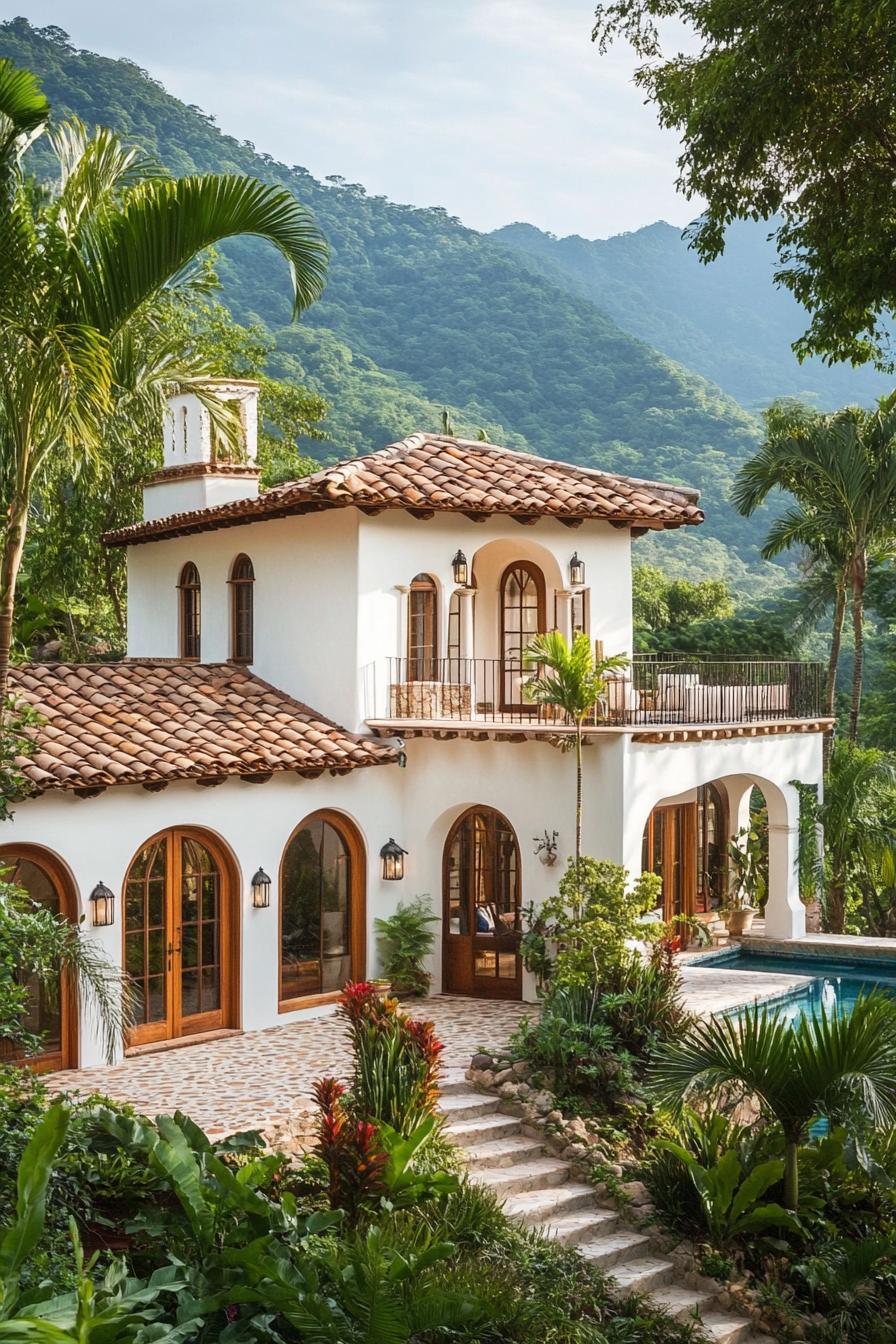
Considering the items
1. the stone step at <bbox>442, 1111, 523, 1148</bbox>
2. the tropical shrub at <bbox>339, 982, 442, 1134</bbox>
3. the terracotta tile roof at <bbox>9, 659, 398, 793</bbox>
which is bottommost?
the stone step at <bbox>442, 1111, 523, 1148</bbox>

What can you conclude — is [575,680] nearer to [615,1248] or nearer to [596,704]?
[596,704]

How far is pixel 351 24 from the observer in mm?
56219

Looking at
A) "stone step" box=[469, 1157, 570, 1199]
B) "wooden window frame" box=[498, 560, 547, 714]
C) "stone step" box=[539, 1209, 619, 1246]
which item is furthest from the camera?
"wooden window frame" box=[498, 560, 547, 714]

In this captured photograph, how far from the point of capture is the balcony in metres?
17.3

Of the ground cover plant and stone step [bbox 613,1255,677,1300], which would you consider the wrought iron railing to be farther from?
stone step [bbox 613,1255,677,1300]

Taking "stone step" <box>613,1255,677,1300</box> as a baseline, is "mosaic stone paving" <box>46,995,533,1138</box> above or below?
above

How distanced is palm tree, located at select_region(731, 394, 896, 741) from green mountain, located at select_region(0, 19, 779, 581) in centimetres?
2062

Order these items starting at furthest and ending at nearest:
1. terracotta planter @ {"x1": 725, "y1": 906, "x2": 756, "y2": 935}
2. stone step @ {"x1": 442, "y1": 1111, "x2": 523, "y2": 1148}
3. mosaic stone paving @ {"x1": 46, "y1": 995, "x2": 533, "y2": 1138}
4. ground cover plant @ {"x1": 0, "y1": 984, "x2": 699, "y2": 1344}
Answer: terracotta planter @ {"x1": 725, "y1": 906, "x2": 756, "y2": 935} → mosaic stone paving @ {"x1": 46, "y1": 995, "x2": 533, "y2": 1138} → stone step @ {"x1": 442, "y1": 1111, "x2": 523, "y2": 1148} → ground cover plant @ {"x1": 0, "y1": 984, "x2": 699, "y2": 1344}

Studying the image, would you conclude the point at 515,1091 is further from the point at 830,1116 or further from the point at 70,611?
the point at 70,611

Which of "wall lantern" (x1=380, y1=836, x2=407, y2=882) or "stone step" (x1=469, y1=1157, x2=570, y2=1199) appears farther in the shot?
"wall lantern" (x1=380, y1=836, x2=407, y2=882)

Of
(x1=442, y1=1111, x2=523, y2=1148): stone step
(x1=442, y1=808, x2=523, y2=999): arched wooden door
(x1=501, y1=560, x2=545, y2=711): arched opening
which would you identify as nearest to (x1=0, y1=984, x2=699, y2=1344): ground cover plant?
(x1=442, y1=1111, x2=523, y2=1148): stone step

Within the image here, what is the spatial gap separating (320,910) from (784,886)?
7.95 meters

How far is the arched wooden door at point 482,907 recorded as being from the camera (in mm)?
17703

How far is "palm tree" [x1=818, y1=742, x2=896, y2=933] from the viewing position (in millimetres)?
22422
